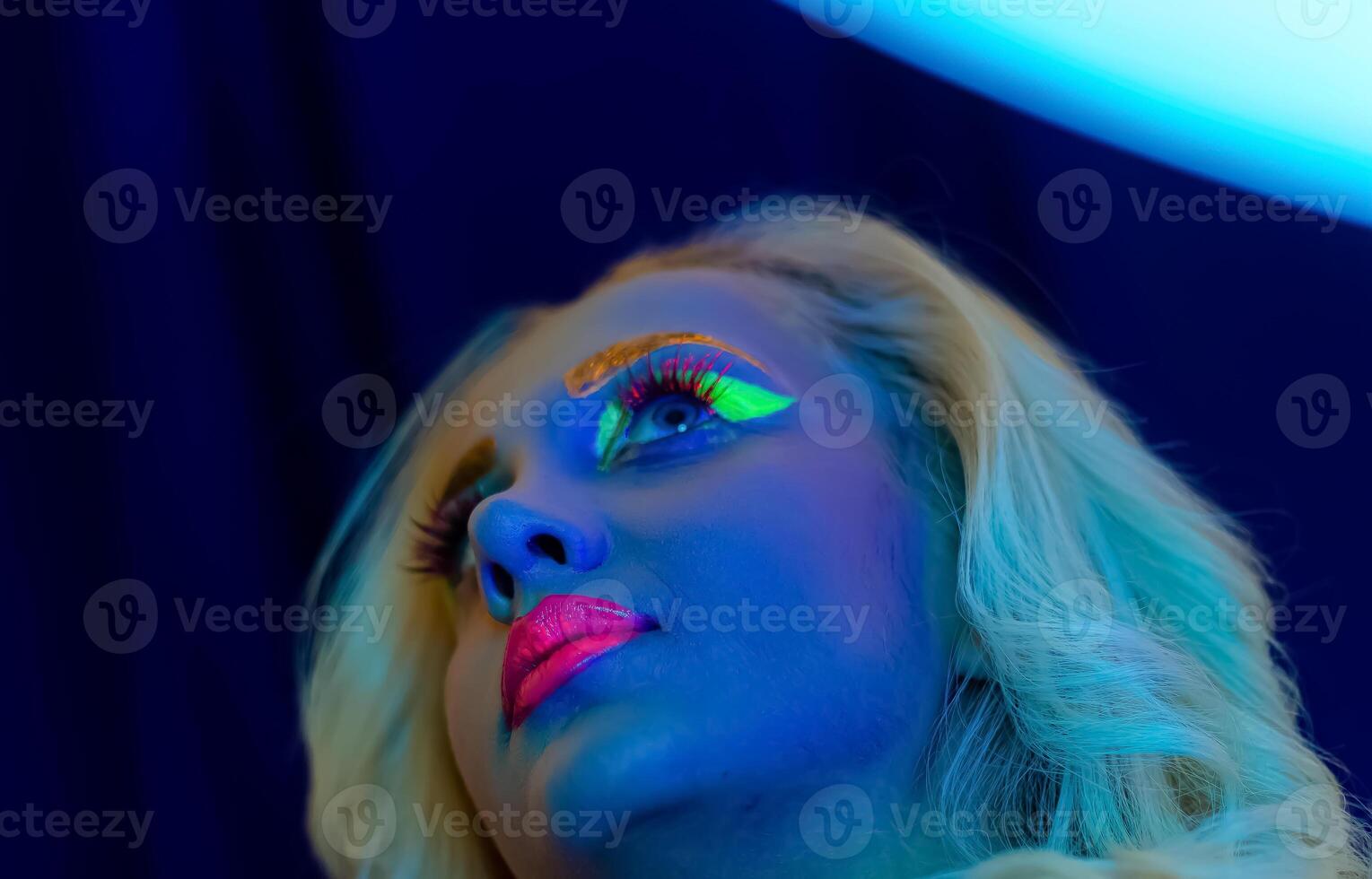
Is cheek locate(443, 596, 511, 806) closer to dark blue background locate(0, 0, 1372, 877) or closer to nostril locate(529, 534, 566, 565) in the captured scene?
nostril locate(529, 534, 566, 565)

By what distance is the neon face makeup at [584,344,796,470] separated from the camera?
92 cm

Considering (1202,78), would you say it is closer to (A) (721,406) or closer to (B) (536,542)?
(A) (721,406)

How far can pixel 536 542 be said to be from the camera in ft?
2.87

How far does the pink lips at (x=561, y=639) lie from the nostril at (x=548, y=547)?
32 mm

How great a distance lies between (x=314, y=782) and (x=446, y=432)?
1.35 feet

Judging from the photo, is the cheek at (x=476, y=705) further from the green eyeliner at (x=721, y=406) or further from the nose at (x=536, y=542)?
the green eyeliner at (x=721, y=406)

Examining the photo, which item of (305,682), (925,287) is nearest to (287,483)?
(305,682)

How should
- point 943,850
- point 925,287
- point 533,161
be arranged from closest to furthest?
point 943,850 < point 925,287 < point 533,161

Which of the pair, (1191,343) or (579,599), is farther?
(1191,343)

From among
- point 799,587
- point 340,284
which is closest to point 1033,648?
point 799,587

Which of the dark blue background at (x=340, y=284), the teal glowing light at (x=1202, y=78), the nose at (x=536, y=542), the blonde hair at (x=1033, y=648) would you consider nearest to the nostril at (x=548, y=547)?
the nose at (x=536, y=542)

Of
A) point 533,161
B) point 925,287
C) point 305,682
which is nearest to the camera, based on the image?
point 925,287

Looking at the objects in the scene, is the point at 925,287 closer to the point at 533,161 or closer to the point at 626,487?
the point at 626,487

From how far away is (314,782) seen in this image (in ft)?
3.90
